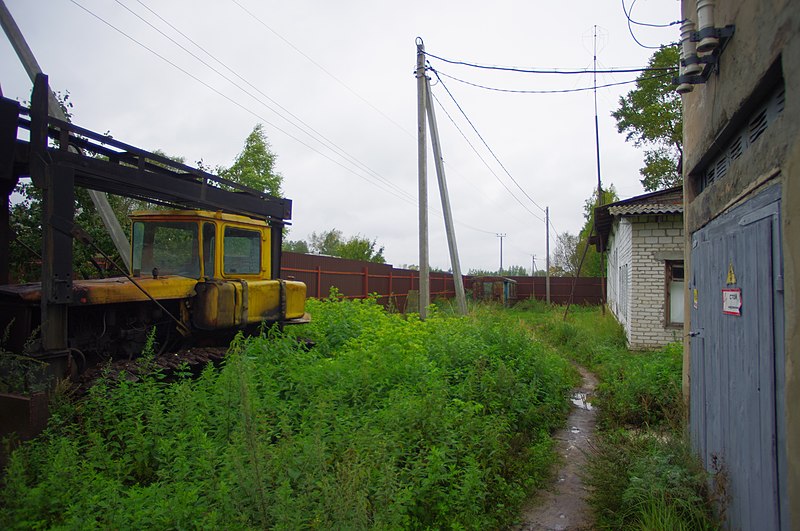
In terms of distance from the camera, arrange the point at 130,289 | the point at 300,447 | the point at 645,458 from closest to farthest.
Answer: the point at 300,447 → the point at 645,458 → the point at 130,289

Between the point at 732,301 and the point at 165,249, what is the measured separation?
6.22 metres

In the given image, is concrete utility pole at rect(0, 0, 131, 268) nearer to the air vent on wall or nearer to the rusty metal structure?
the rusty metal structure

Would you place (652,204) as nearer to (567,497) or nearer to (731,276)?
(567,497)

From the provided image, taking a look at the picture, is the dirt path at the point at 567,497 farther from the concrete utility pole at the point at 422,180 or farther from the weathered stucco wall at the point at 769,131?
the concrete utility pole at the point at 422,180

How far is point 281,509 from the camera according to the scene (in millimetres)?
2910

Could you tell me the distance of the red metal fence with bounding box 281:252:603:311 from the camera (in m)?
14.3

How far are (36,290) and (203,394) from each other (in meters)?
1.99

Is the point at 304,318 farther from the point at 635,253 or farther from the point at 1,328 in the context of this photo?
the point at 635,253

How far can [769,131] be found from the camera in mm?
2926

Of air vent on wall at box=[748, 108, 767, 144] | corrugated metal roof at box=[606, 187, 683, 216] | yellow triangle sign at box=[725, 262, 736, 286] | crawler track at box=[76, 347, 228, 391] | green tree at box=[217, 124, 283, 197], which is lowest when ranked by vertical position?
crawler track at box=[76, 347, 228, 391]

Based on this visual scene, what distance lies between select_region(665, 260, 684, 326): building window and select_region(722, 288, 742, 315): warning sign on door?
7798 millimetres

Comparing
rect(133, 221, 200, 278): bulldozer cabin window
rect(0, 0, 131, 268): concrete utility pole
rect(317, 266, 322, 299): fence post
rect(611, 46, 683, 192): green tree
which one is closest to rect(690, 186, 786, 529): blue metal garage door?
rect(133, 221, 200, 278): bulldozer cabin window

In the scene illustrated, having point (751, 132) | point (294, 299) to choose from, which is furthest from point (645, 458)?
point (294, 299)

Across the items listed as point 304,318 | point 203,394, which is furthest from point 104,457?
point 304,318
